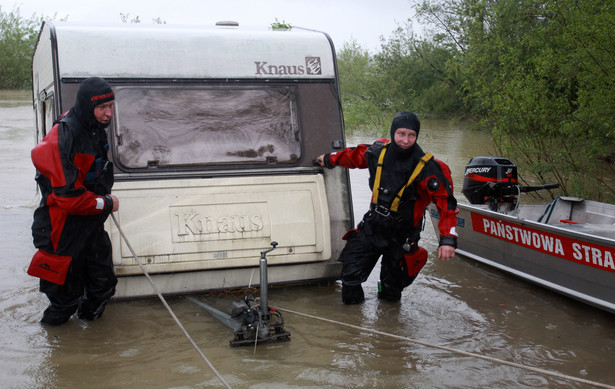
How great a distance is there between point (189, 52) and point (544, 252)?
4.07 meters

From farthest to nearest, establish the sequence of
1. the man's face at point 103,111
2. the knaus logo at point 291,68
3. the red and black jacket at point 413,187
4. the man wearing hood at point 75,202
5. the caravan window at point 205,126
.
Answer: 1. the knaus logo at point 291,68
2. the caravan window at point 205,126
3. the red and black jacket at point 413,187
4. the man's face at point 103,111
5. the man wearing hood at point 75,202

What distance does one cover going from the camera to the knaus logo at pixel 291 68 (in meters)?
6.19

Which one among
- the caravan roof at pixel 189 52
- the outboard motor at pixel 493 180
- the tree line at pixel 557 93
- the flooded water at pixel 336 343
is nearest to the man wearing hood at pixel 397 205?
the flooded water at pixel 336 343

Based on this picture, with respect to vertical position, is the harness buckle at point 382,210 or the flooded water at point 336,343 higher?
the harness buckle at point 382,210

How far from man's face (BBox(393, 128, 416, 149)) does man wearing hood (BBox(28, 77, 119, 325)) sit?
2330 mm

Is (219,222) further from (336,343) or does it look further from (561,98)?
(561,98)

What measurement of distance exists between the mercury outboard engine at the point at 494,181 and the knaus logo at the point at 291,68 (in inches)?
107

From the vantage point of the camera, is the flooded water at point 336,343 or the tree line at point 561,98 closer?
the flooded water at point 336,343

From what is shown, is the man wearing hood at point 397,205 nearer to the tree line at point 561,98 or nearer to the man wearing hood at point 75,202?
the man wearing hood at point 75,202


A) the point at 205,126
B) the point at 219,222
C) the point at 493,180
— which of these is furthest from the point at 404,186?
the point at 493,180

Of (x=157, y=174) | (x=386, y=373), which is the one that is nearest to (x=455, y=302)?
(x=386, y=373)

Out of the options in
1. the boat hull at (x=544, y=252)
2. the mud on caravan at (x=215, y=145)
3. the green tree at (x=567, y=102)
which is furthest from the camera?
the green tree at (x=567, y=102)

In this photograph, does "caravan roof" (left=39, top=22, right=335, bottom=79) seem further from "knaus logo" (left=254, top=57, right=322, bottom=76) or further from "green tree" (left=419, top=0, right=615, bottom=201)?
"green tree" (left=419, top=0, right=615, bottom=201)

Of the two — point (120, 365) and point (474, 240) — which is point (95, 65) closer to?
point (120, 365)
